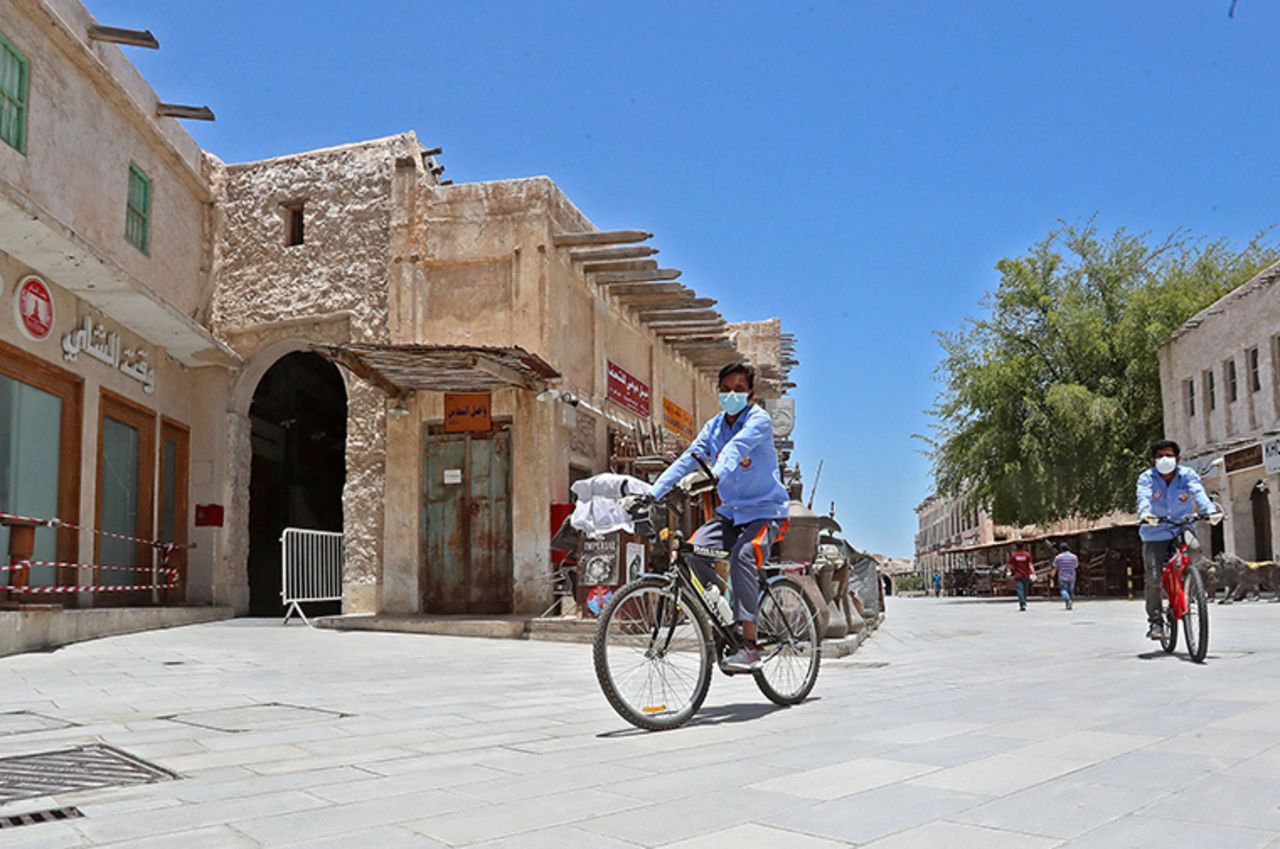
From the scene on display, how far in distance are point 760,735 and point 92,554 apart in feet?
39.2

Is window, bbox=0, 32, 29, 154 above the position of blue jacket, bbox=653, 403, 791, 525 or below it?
above

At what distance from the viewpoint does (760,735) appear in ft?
17.0

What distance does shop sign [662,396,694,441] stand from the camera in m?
23.1

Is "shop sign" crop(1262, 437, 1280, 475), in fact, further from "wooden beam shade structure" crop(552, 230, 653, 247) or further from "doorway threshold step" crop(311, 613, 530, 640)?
"doorway threshold step" crop(311, 613, 530, 640)

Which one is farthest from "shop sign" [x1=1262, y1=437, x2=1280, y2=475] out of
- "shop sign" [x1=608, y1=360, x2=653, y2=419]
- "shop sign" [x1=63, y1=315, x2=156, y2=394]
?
"shop sign" [x1=63, y1=315, x2=156, y2=394]

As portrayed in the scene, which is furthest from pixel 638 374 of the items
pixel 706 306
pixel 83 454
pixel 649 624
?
pixel 649 624

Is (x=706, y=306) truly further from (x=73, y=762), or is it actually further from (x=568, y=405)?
(x=73, y=762)

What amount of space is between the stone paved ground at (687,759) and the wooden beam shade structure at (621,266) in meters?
9.92

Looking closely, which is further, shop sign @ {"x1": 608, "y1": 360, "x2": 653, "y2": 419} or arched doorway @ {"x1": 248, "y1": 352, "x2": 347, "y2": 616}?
arched doorway @ {"x1": 248, "y1": 352, "x2": 347, "y2": 616}

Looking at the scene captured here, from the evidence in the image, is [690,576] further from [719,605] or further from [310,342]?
[310,342]

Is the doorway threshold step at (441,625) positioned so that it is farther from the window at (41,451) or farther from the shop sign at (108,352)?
the shop sign at (108,352)

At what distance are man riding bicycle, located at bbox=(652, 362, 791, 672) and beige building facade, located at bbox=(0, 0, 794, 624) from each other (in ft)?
27.6

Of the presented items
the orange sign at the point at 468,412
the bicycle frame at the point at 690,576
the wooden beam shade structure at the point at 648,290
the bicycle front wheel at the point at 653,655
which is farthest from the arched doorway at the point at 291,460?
the bicycle front wheel at the point at 653,655

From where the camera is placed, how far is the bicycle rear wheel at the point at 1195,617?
8.57 meters
